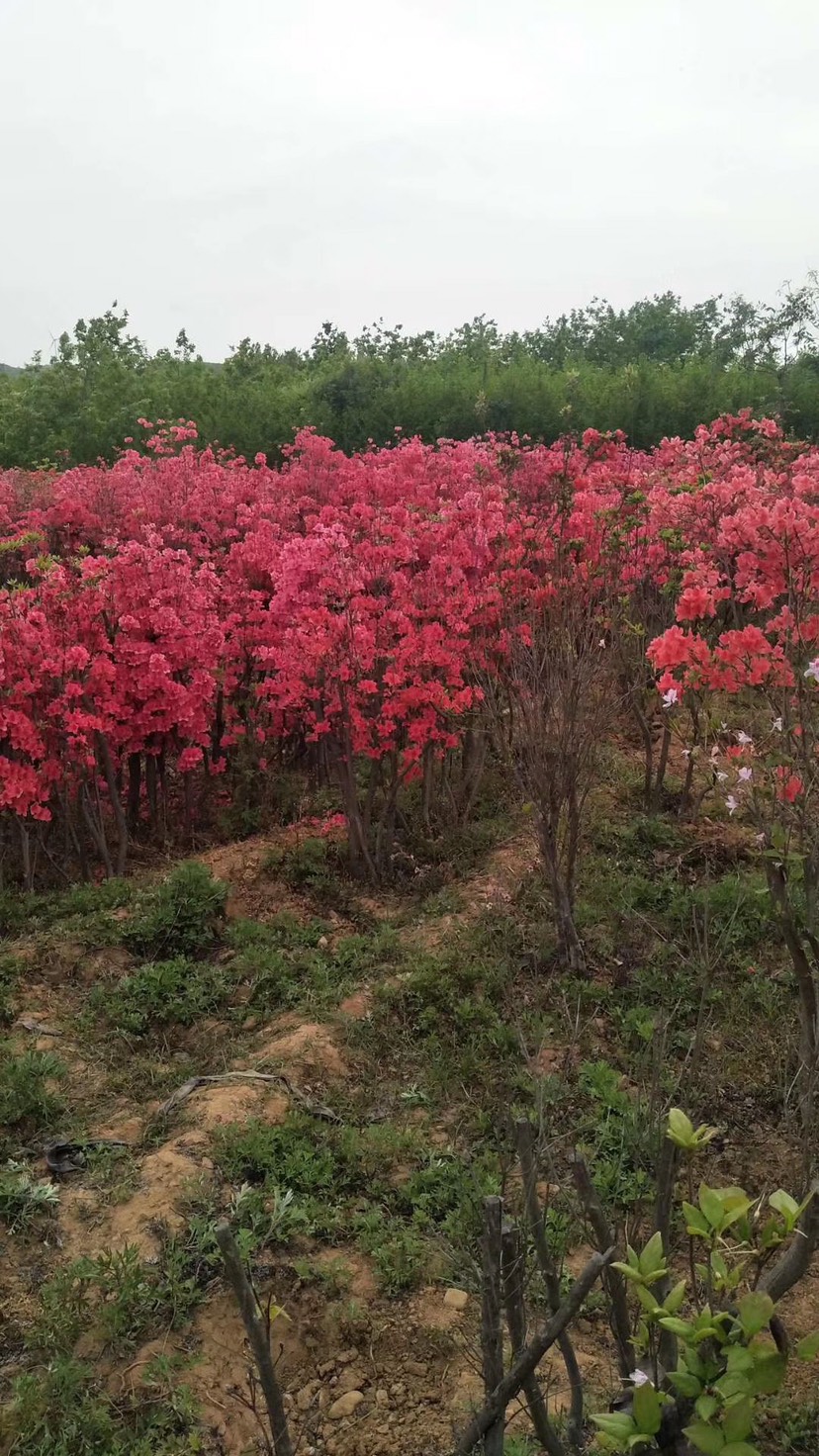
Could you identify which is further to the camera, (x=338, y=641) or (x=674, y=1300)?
(x=338, y=641)

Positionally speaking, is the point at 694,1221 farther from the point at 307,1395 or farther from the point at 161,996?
the point at 161,996

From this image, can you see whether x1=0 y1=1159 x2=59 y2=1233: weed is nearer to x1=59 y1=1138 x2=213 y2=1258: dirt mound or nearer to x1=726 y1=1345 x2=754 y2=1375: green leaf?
x1=59 y1=1138 x2=213 y2=1258: dirt mound

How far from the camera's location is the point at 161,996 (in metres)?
5.43

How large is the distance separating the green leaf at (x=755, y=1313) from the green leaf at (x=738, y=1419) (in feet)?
0.26

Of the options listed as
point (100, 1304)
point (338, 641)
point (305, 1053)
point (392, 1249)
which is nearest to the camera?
point (100, 1304)

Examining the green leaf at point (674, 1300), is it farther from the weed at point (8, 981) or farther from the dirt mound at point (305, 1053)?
the weed at point (8, 981)

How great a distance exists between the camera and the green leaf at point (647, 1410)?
1.32 metres

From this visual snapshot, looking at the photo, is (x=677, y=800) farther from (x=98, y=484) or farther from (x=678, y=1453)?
(x=98, y=484)

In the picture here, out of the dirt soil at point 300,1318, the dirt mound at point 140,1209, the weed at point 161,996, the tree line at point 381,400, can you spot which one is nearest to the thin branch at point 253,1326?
the dirt soil at point 300,1318

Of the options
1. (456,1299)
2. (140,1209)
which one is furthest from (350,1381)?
(140,1209)

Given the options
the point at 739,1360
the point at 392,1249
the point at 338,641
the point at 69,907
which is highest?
the point at 338,641

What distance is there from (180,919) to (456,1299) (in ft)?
10.5

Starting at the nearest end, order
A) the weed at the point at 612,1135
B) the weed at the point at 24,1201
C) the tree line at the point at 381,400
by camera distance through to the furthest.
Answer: the weed at the point at 24,1201 < the weed at the point at 612,1135 < the tree line at the point at 381,400

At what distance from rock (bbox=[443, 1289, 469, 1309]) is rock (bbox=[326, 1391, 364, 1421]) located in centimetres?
45
